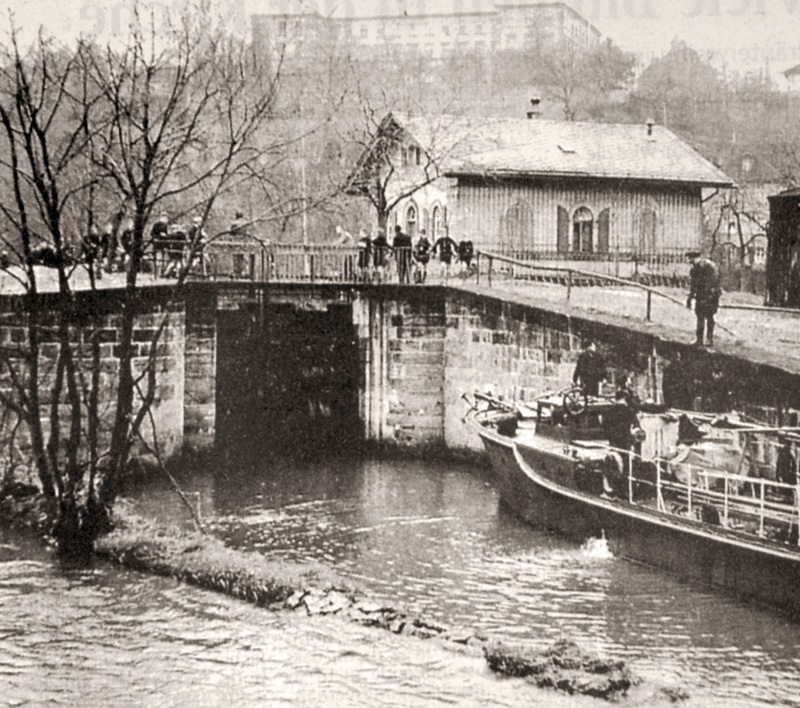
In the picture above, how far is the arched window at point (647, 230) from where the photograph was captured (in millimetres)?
21188

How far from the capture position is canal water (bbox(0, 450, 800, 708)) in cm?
876

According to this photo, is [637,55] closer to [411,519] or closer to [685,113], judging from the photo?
[685,113]

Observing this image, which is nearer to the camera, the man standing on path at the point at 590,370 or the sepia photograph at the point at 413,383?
the sepia photograph at the point at 413,383

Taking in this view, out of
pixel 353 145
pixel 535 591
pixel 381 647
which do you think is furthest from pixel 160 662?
pixel 353 145

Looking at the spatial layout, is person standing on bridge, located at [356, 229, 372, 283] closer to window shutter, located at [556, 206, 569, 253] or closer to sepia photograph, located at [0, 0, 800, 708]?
sepia photograph, located at [0, 0, 800, 708]

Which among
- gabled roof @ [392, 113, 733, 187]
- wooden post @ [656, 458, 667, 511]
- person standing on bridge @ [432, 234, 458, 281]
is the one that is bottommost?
wooden post @ [656, 458, 667, 511]

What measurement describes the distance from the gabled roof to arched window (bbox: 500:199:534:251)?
73 cm

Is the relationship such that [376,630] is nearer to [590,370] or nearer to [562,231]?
[590,370]

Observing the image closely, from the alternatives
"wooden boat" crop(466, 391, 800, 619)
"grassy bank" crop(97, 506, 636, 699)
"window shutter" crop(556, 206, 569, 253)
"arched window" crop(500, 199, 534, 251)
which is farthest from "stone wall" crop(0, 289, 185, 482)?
"window shutter" crop(556, 206, 569, 253)

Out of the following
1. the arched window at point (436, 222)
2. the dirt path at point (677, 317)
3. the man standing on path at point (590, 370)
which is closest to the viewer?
the dirt path at point (677, 317)

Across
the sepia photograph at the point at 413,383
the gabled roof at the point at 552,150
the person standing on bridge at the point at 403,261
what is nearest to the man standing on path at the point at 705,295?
the sepia photograph at the point at 413,383

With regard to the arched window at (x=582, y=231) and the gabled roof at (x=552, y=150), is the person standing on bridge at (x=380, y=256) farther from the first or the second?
the arched window at (x=582, y=231)

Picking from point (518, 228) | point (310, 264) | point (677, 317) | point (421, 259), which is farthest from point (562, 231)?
point (677, 317)

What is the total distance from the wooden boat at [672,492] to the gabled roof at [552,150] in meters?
7.31
